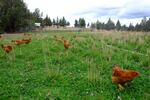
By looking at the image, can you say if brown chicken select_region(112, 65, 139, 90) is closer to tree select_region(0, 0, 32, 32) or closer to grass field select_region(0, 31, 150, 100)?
grass field select_region(0, 31, 150, 100)

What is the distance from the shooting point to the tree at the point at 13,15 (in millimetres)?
46000

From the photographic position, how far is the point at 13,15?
46.4m

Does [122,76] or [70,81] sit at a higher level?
[122,76]

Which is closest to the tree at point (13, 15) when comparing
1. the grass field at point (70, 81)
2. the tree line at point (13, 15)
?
the tree line at point (13, 15)

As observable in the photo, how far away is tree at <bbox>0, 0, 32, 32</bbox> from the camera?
4600 centimetres

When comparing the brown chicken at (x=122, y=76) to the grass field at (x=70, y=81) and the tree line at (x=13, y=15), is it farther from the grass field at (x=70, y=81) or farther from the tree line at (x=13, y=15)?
the tree line at (x=13, y=15)

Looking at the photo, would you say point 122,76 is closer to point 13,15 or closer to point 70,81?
point 70,81

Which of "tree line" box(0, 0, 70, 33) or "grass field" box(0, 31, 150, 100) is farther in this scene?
"tree line" box(0, 0, 70, 33)

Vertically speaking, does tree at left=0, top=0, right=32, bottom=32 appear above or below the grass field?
above

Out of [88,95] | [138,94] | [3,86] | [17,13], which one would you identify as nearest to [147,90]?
[138,94]

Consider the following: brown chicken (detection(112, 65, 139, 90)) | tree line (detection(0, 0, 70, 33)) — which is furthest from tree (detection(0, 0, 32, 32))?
brown chicken (detection(112, 65, 139, 90))

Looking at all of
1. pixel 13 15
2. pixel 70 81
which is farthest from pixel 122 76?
pixel 13 15

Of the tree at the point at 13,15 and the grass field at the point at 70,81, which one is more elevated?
the tree at the point at 13,15

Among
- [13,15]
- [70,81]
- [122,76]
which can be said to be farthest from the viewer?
[13,15]
